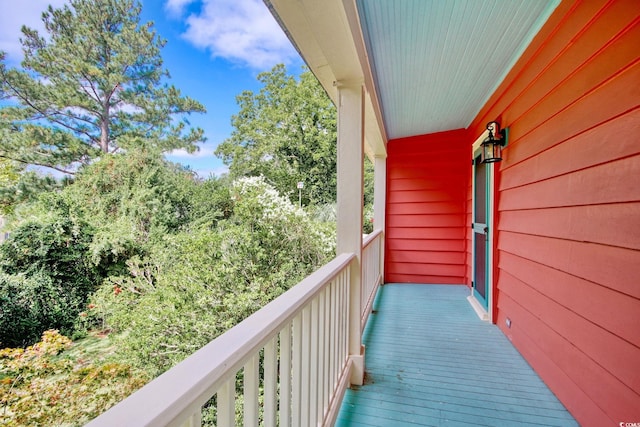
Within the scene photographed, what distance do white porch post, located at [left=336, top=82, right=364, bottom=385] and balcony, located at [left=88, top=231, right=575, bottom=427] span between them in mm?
34

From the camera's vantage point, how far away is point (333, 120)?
11336 millimetres

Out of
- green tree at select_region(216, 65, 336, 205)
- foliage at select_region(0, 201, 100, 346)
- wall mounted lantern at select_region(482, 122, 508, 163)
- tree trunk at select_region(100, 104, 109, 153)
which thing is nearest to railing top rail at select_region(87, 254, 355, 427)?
wall mounted lantern at select_region(482, 122, 508, 163)

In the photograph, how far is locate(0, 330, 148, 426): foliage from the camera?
7.06 ft

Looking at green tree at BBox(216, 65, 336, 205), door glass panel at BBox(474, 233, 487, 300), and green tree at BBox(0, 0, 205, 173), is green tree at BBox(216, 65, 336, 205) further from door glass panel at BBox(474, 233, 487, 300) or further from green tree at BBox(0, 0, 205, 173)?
door glass panel at BBox(474, 233, 487, 300)

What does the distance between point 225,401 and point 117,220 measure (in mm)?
8093

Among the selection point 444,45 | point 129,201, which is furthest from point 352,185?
point 129,201

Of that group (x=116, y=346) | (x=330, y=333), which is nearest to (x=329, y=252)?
(x=116, y=346)

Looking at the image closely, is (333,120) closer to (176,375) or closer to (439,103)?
(439,103)

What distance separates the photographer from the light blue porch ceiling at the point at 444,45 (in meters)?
1.56

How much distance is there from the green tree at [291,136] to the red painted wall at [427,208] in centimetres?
644

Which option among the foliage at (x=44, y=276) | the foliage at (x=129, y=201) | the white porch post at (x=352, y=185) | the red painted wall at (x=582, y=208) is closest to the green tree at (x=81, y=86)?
the foliage at (x=129, y=201)

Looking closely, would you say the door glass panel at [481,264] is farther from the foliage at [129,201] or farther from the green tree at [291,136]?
the green tree at [291,136]

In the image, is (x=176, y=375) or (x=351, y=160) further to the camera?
(x=351, y=160)

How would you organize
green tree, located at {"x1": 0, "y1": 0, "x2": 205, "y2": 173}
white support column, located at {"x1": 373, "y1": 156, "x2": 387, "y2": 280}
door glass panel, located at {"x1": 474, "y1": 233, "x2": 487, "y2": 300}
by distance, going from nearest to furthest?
door glass panel, located at {"x1": 474, "y1": 233, "x2": 487, "y2": 300} → green tree, located at {"x1": 0, "y1": 0, "x2": 205, "y2": 173} → white support column, located at {"x1": 373, "y1": 156, "x2": 387, "y2": 280}
